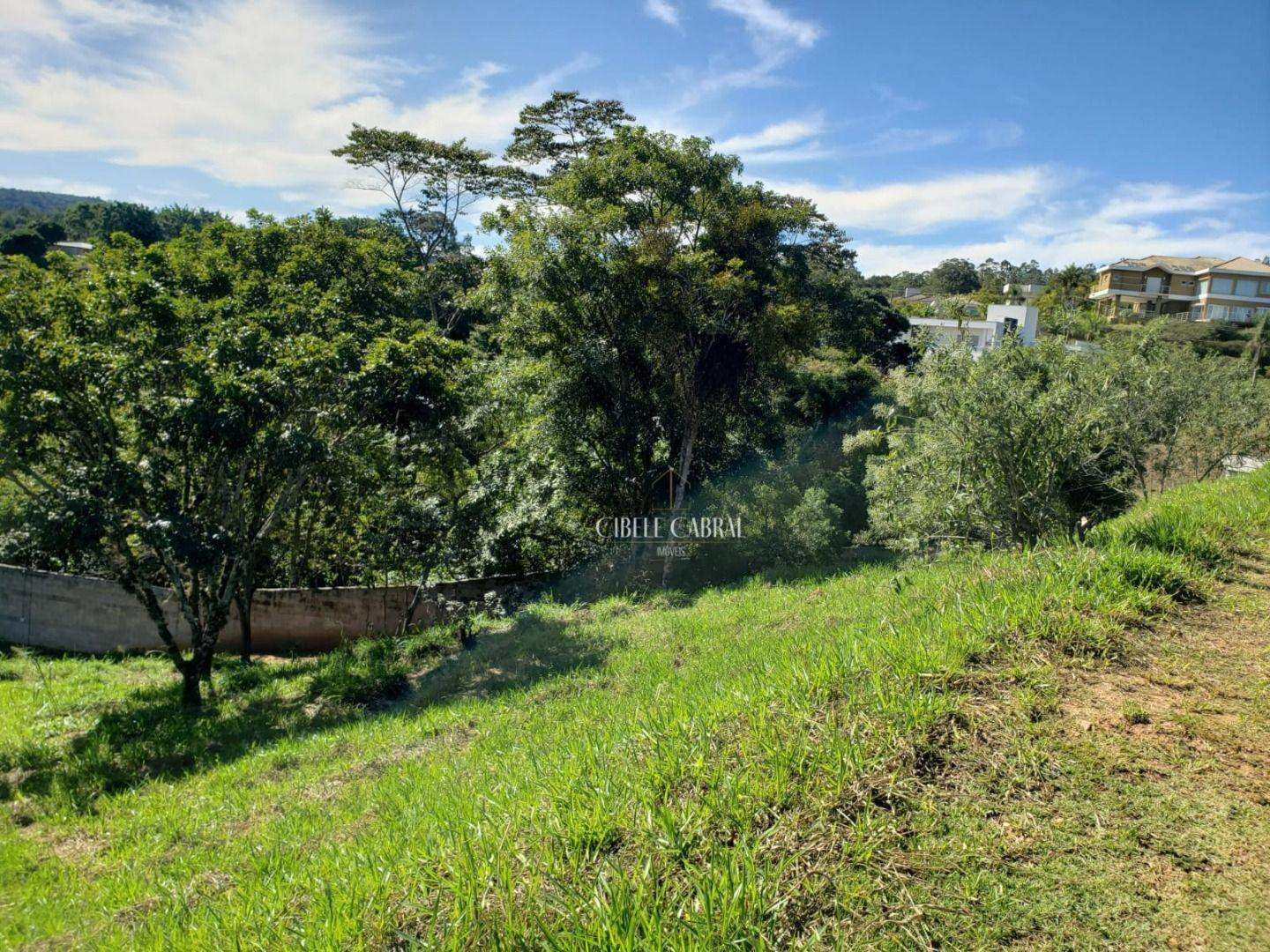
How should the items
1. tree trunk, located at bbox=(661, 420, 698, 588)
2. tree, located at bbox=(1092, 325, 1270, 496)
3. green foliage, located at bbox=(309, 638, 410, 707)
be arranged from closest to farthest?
green foliage, located at bbox=(309, 638, 410, 707), tree trunk, located at bbox=(661, 420, 698, 588), tree, located at bbox=(1092, 325, 1270, 496)

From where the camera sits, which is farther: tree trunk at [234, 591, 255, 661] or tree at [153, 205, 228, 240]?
tree at [153, 205, 228, 240]

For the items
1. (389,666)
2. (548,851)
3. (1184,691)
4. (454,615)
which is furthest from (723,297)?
(548,851)

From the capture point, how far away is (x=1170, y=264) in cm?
6247

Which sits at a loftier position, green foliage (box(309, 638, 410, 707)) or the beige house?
the beige house

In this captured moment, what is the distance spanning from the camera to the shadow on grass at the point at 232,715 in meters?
7.08

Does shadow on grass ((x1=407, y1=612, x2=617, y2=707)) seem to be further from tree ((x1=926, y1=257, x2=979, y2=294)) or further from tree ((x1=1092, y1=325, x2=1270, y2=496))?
tree ((x1=926, y1=257, x2=979, y2=294))

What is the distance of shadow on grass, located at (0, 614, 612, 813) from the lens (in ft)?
23.2

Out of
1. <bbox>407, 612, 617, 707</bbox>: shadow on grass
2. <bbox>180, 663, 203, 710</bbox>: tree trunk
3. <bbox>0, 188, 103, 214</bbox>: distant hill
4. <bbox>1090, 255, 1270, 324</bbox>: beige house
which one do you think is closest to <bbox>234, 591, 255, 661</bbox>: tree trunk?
<bbox>180, 663, 203, 710</bbox>: tree trunk

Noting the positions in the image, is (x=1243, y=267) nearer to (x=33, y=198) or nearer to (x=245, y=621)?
(x=245, y=621)

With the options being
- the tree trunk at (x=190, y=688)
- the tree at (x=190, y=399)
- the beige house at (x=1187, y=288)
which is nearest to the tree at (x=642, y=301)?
the tree at (x=190, y=399)

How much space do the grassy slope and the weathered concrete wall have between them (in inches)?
248

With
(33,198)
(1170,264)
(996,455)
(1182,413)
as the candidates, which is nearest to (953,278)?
(1170,264)

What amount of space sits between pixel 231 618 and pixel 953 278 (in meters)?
78.5

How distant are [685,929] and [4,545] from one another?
1111 centimetres
